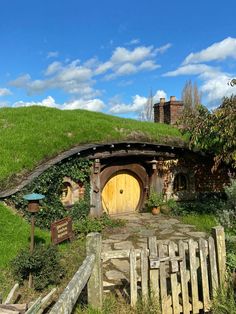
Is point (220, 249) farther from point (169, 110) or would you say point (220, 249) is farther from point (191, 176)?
point (169, 110)

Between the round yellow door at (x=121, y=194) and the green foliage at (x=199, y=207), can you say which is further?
the round yellow door at (x=121, y=194)

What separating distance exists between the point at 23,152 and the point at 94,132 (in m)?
2.60

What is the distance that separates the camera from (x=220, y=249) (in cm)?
477

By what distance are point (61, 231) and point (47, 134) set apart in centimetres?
415

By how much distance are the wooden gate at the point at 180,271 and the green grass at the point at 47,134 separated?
5.25 m

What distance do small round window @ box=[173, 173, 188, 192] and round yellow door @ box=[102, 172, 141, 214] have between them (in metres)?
1.52

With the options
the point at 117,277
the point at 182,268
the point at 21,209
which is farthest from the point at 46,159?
the point at 182,268

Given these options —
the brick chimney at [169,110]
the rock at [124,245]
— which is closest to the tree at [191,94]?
the brick chimney at [169,110]

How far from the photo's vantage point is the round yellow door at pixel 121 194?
1190 centimetres

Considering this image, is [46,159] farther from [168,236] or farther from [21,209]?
[168,236]

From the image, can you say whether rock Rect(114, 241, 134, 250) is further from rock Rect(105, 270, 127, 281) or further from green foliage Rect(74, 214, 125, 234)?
rock Rect(105, 270, 127, 281)

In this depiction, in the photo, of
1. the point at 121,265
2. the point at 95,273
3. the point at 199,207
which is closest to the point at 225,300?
the point at 95,273

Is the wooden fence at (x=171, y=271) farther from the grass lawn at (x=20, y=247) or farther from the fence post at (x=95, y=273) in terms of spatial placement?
the grass lawn at (x=20, y=247)

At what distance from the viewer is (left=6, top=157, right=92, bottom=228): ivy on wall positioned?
28.1ft
